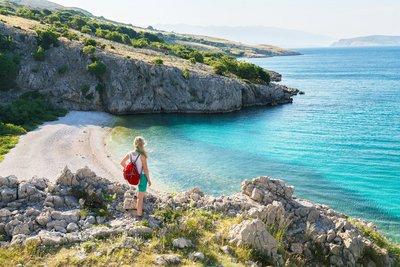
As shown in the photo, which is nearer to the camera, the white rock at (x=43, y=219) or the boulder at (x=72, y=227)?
the boulder at (x=72, y=227)

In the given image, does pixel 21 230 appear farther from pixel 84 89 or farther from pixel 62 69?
pixel 62 69

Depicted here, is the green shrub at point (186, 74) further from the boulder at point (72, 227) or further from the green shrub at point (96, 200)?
the boulder at point (72, 227)

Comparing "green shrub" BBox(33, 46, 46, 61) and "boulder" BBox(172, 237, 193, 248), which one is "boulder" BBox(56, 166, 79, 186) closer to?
"boulder" BBox(172, 237, 193, 248)

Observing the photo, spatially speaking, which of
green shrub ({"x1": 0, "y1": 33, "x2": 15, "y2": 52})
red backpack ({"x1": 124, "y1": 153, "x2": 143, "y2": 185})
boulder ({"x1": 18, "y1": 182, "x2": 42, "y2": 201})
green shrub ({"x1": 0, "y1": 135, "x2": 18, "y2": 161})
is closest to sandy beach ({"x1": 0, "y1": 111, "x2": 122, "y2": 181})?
green shrub ({"x1": 0, "y1": 135, "x2": 18, "y2": 161})

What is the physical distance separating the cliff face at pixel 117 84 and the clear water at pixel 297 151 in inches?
196

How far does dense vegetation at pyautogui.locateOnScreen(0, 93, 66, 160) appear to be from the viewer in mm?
43537

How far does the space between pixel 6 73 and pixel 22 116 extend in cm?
1887

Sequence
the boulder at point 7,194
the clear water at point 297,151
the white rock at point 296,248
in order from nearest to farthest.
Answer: the boulder at point 7,194
the white rock at point 296,248
the clear water at point 297,151

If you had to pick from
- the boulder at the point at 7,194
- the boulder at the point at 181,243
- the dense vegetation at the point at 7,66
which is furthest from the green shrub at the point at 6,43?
the boulder at the point at 181,243

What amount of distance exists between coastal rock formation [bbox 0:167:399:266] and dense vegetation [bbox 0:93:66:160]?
23830 millimetres

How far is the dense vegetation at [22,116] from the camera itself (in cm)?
4354

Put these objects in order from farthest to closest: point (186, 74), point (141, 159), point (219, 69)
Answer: point (219, 69) < point (186, 74) < point (141, 159)

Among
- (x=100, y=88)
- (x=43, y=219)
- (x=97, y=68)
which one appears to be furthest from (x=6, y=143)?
(x=97, y=68)

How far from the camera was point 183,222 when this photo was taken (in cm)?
1584
